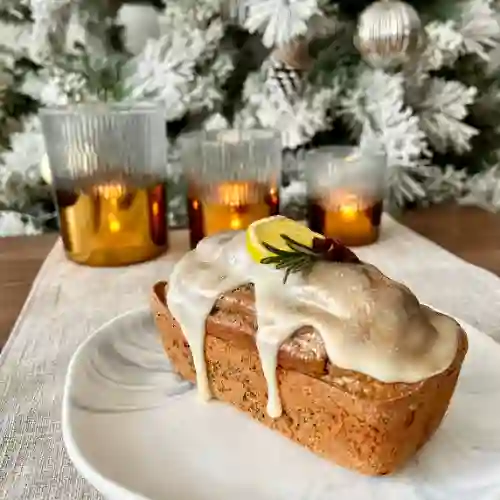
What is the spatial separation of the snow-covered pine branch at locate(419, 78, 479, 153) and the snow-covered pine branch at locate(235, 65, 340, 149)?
192 millimetres

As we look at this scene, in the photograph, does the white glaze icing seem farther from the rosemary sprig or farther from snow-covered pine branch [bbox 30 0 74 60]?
snow-covered pine branch [bbox 30 0 74 60]

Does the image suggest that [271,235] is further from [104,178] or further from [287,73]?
[287,73]

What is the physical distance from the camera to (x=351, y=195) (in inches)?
48.9

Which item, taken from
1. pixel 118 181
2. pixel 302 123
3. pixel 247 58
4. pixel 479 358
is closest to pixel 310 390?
pixel 479 358

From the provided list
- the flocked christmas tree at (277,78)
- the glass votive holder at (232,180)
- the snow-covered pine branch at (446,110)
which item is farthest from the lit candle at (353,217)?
the snow-covered pine branch at (446,110)

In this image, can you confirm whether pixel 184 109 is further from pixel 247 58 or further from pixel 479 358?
pixel 479 358

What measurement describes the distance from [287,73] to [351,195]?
33cm

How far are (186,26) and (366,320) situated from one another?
3.36 ft

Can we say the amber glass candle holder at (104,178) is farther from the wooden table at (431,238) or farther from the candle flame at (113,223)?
the wooden table at (431,238)

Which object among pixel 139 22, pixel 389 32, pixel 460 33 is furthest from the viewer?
pixel 139 22

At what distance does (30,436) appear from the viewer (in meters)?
0.64

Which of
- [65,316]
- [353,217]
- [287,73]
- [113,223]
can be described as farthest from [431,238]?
[65,316]

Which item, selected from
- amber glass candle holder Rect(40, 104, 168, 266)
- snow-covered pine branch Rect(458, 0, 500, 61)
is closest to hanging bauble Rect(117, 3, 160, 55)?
amber glass candle holder Rect(40, 104, 168, 266)

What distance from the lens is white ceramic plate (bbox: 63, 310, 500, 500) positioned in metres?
0.52
